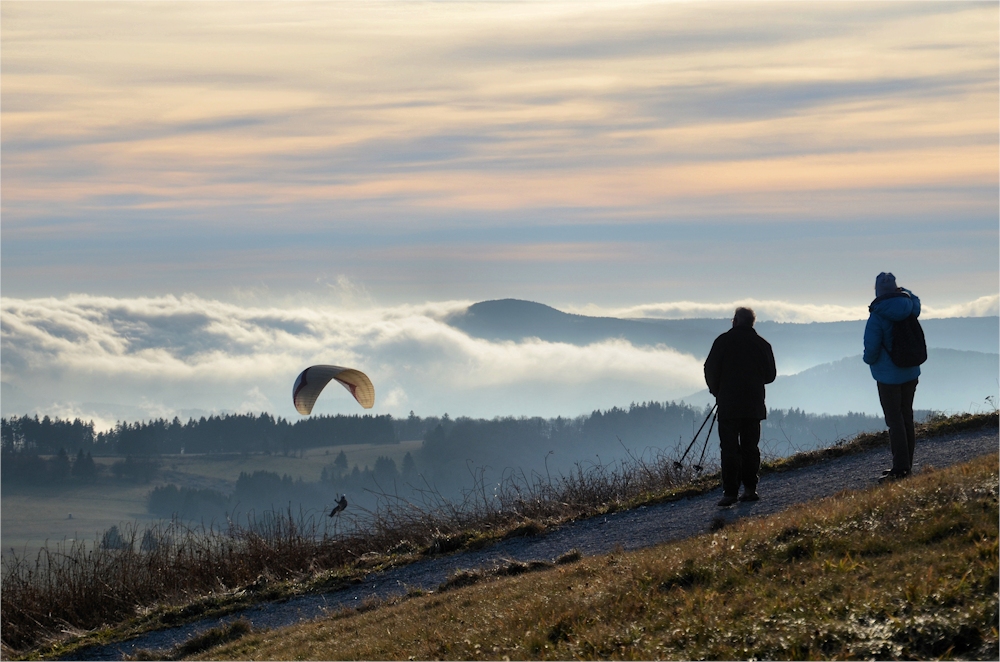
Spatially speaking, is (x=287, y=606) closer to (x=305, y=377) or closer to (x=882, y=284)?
(x=882, y=284)

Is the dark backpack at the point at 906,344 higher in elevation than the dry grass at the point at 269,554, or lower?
higher

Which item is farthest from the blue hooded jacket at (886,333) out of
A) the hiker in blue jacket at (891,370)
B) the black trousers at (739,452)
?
the black trousers at (739,452)

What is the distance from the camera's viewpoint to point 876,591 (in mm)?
6012

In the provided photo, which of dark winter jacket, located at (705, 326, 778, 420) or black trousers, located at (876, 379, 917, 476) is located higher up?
dark winter jacket, located at (705, 326, 778, 420)

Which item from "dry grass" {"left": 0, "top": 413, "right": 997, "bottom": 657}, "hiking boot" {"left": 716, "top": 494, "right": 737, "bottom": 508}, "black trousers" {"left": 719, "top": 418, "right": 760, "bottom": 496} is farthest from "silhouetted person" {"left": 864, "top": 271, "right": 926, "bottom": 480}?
"dry grass" {"left": 0, "top": 413, "right": 997, "bottom": 657}

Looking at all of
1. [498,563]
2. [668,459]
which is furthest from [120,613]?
[668,459]

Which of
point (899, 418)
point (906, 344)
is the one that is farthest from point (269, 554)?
point (906, 344)

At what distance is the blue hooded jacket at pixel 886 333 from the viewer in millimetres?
11047

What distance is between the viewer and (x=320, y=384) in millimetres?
24359

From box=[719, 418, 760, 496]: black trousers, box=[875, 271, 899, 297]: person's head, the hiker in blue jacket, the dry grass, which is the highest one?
box=[875, 271, 899, 297]: person's head

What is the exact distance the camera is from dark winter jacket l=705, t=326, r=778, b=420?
11672 mm

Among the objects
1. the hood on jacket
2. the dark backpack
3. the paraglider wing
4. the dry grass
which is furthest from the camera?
the paraglider wing

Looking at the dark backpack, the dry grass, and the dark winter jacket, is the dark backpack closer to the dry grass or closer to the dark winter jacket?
the dark winter jacket

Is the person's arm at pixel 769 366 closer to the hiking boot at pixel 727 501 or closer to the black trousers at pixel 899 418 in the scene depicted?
the black trousers at pixel 899 418
